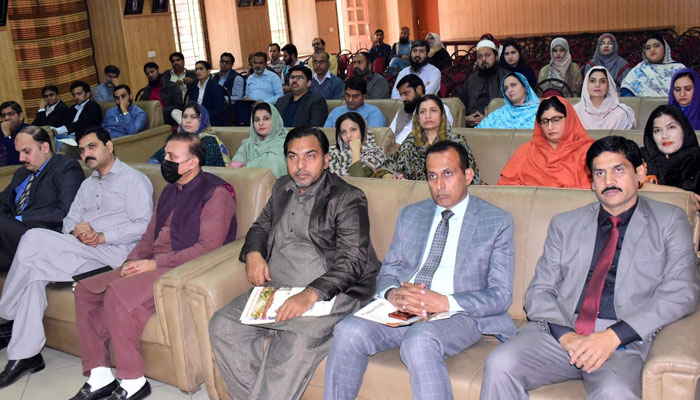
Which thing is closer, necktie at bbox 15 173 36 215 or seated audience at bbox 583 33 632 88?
necktie at bbox 15 173 36 215

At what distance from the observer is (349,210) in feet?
9.19

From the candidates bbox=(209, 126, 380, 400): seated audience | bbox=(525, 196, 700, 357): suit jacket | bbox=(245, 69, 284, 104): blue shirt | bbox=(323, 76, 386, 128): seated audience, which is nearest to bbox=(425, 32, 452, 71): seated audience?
bbox=(245, 69, 284, 104): blue shirt

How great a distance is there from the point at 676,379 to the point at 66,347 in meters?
2.90

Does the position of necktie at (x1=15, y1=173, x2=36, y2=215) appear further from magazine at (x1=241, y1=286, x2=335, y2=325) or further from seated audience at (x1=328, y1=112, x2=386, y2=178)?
magazine at (x1=241, y1=286, x2=335, y2=325)

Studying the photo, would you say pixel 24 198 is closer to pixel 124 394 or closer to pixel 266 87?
pixel 124 394

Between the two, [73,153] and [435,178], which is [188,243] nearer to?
[435,178]

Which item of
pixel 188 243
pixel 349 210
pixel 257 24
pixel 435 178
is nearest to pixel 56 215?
pixel 188 243

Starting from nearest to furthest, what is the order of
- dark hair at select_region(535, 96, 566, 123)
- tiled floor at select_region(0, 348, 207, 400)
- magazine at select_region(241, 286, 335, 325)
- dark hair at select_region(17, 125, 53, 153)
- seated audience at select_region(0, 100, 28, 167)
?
magazine at select_region(241, 286, 335, 325)
tiled floor at select_region(0, 348, 207, 400)
dark hair at select_region(535, 96, 566, 123)
dark hair at select_region(17, 125, 53, 153)
seated audience at select_region(0, 100, 28, 167)

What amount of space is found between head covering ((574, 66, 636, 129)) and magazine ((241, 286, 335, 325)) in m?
2.74

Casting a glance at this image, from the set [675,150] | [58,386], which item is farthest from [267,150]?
[675,150]

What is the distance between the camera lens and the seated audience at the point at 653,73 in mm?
5871

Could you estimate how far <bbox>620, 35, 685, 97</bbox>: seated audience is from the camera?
5871 millimetres

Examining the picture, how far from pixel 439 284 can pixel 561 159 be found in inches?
55.5

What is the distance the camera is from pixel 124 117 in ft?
22.7
